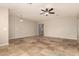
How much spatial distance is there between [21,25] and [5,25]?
3.91 m

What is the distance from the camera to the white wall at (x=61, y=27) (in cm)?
798

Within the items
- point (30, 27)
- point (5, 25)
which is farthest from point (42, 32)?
point (5, 25)

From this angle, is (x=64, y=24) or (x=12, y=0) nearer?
(x=12, y=0)

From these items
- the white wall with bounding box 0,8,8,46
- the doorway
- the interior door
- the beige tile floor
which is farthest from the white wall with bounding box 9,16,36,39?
the beige tile floor

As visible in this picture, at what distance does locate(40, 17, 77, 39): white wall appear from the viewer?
7.98 m

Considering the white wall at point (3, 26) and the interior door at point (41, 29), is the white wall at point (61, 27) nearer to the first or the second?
the interior door at point (41, 29)

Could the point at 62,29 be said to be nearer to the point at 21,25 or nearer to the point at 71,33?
the point at 71,33

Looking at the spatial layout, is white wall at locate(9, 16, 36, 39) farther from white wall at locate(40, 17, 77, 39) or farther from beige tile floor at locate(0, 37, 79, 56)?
beige tile floor at locate(0, 37, 79, 56)

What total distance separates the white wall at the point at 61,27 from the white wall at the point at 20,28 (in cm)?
167

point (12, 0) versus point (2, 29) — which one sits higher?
point (12, 0)

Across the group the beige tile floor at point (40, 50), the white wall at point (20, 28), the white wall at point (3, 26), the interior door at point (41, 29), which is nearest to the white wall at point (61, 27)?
the interior door at point (41, 29)

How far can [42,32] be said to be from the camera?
11.4 metres

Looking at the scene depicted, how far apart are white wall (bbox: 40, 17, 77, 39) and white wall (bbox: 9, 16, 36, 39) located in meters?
1.67

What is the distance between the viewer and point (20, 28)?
9117 mm
